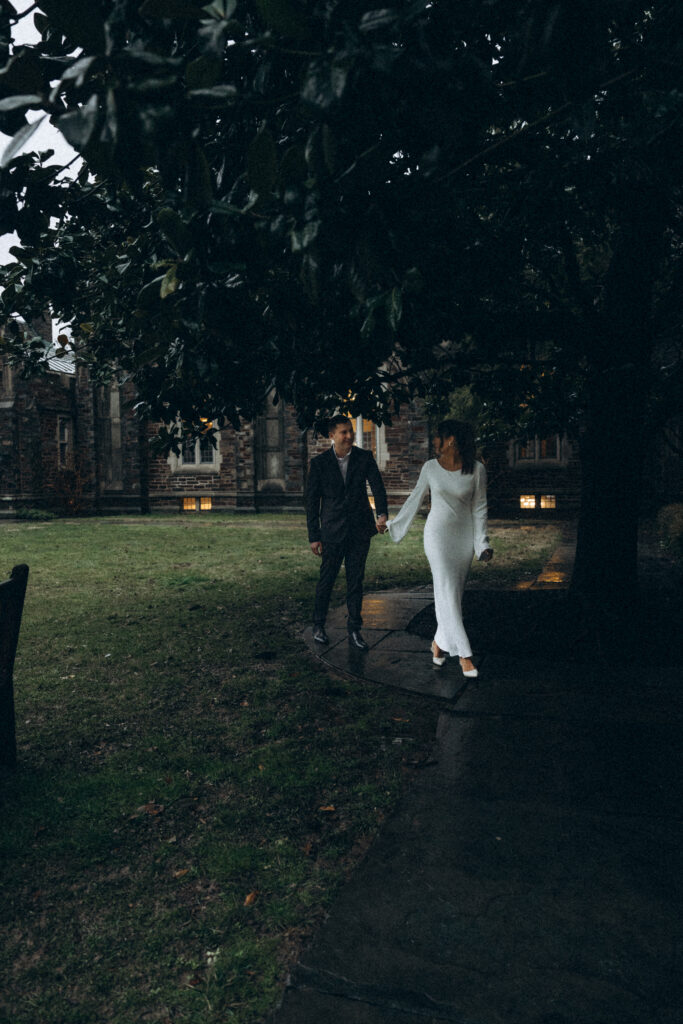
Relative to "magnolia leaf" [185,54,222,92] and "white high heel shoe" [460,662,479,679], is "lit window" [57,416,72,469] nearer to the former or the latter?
"white high heel shoe" [460,662,479,679]

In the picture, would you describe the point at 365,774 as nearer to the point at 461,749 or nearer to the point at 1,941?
the point at 461,749

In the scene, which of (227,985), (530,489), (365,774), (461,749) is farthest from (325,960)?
(530,489)

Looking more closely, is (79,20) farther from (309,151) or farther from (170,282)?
(170,282)

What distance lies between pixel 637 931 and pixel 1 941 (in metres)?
2.24

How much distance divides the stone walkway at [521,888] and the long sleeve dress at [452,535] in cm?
95

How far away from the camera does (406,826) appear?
3.19m

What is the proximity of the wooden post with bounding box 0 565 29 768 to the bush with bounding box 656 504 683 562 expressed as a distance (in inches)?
393

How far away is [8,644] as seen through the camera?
3.83 m

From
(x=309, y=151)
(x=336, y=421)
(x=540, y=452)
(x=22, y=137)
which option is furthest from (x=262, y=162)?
(x=540, y=452)

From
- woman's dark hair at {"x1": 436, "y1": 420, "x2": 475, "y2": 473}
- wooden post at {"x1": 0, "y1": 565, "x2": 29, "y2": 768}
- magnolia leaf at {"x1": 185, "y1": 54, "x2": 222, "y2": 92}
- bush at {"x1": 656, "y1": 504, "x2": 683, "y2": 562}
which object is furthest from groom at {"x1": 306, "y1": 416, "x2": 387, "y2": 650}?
bush at {"x1": 656, "y1": 504, "x2": 683, "y2": 562}

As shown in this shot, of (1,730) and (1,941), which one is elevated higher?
(1,730)

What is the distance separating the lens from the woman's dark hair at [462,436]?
550cm

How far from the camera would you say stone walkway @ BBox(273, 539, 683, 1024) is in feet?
6.95

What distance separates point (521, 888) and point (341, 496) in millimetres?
4112
